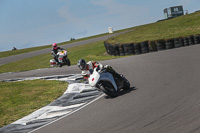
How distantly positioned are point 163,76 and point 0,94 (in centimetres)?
645

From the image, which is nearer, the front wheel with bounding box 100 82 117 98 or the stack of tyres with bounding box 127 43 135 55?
the front wheel with bounding box 100 82 117 98

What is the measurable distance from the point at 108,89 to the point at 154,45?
11.0 metres

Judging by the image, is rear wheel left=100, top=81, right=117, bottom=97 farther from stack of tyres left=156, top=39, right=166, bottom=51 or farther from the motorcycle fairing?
stack of tyres left=156, top=39, right=166, bottom=51

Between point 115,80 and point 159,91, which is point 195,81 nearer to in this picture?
point 159,91

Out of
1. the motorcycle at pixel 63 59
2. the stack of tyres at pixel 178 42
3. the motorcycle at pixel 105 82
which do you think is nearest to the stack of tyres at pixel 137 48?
the stack of tyres at pixel 178 42

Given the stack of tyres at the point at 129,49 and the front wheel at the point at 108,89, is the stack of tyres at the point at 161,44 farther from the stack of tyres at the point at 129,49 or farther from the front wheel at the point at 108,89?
the front wheel at the point at 108,89

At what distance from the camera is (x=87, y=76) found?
9234 mm

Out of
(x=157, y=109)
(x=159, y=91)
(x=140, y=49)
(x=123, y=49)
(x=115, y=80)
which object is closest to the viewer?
(x=157, y=109)

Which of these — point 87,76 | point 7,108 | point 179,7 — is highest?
point 179,7

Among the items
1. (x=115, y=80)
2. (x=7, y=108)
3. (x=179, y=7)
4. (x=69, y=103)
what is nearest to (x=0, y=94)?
(x=7, y=108)

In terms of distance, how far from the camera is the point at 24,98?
11133mm

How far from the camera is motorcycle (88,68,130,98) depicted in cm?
830

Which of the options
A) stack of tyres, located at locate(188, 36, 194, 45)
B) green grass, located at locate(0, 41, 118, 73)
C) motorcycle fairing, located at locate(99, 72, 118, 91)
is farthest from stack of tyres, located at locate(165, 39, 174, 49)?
motorcycle fairing, located at locate(99, 72, 118, 91)

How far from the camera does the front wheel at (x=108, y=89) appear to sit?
8.25m
